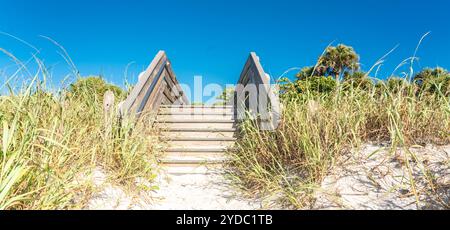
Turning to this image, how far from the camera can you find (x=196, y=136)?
464 cm

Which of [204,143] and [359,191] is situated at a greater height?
[204,143]

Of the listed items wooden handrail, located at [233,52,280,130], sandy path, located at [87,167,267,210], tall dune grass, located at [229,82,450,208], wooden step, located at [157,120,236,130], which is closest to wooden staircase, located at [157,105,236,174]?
wooden step, located at [157,120,236,130]

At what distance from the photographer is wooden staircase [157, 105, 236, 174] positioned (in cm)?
369

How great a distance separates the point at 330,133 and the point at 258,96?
2059mm

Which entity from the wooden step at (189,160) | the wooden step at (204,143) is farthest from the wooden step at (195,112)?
the wooden step at (189,160)

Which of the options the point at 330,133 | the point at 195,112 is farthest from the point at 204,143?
the point at 330,133

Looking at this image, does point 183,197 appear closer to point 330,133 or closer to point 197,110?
point 330,133

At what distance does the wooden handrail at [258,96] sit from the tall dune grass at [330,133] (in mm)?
156

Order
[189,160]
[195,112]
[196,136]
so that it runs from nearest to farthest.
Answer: [189,160] → [196,136] → [195,112]

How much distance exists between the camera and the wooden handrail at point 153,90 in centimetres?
351
